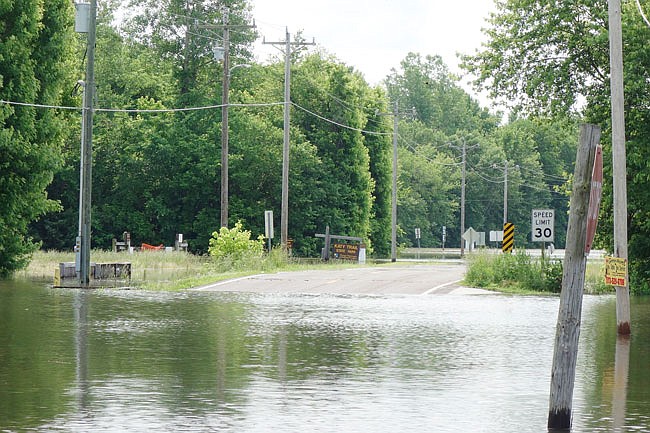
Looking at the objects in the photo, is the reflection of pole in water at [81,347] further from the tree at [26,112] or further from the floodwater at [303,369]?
the tree at [26,112]

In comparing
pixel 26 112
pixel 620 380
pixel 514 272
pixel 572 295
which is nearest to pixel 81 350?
pixel 620 380

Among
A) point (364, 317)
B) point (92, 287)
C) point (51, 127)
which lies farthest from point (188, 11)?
point (364, 317)

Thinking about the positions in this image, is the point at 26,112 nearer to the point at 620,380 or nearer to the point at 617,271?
the point at 617,271

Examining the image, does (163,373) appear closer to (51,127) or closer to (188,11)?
(51,127)

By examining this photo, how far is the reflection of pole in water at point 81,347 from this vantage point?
12803mm

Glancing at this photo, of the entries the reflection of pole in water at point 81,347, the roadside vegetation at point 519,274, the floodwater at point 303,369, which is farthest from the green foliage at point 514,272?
the reflection of pole in water at point 81,347

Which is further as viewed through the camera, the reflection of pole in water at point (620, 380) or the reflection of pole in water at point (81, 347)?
the reflection of pole in water at point (81, 347)

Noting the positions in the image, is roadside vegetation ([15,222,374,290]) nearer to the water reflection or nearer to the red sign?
the water reflection

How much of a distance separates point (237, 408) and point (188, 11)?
75397 mm

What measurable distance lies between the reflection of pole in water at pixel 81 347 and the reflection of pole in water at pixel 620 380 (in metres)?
5.50

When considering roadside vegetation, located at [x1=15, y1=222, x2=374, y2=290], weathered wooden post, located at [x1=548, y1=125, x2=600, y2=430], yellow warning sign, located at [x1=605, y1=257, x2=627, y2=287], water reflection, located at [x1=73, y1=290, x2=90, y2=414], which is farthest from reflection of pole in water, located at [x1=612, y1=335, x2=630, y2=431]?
roadside vegetation, located at [x1=15, y1=222, x2=374, y2=290]

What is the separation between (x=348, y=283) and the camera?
36.6 meters

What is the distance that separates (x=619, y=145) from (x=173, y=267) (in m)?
31.0

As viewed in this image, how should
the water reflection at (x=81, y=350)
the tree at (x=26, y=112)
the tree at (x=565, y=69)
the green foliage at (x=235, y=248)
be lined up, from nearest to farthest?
1. the water reflection at (x=81, y=350)
2. the tree at (x=565, y=69)
3. the tree at (x=26, y=112)
4. the green foliage at (x=235, y=248)
